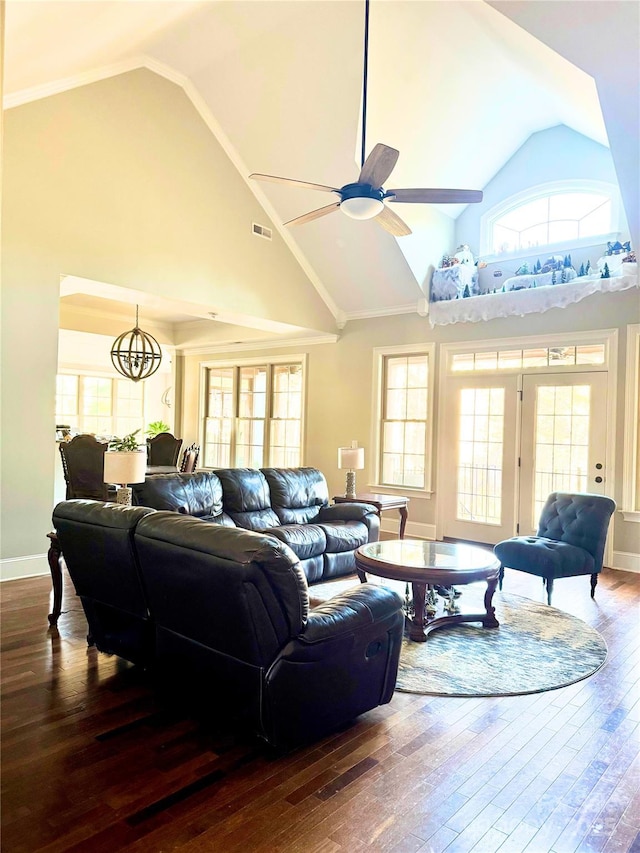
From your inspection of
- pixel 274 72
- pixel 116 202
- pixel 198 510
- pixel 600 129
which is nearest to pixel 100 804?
pixel 198 510

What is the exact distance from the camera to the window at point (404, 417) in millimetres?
7426

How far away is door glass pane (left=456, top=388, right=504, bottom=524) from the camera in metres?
6.73

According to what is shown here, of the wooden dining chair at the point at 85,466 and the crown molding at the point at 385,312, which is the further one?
the crown molding at the point at 385,312

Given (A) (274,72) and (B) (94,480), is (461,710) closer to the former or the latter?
(B) (94,480)

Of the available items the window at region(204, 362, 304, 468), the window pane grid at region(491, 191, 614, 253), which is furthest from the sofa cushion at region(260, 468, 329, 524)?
the window pane grid at region(491, 191, 614, 253)

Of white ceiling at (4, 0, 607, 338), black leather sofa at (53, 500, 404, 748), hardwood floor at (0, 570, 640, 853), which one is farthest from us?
white ceiling at (4, 0, 607, 338)

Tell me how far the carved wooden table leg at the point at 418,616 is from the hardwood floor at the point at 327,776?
2.49 ft

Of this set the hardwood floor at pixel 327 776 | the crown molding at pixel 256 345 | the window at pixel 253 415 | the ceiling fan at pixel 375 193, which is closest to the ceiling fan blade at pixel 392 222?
the ceiling fan at pixel 375 193

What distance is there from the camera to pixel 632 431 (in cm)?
570

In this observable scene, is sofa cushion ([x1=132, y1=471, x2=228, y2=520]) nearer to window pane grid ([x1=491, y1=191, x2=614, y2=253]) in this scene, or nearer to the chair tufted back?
the chair tufted back

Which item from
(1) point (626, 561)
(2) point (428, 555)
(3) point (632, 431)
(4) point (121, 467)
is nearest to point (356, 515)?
(2) point (428, 555)

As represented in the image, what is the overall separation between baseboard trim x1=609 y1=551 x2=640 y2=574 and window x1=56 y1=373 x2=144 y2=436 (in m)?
7.79

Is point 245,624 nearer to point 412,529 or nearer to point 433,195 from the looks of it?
point 433,195

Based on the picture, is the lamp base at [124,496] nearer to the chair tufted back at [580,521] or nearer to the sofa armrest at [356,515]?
the sofa armrest at [356,515]
